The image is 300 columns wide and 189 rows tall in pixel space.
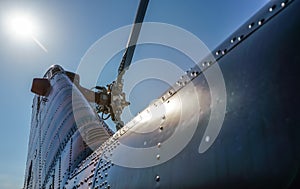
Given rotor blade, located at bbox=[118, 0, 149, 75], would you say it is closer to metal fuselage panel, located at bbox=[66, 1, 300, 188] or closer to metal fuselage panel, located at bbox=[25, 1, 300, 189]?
metal fuselage panel, located at bbox=[25, 1, 300, 189]

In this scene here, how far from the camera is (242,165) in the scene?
1.30m

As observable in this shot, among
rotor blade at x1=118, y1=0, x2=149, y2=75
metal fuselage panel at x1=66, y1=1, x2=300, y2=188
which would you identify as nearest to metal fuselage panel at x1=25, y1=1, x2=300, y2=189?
metal fuselage panel at x1=66, y1=1, x2=300, y2=188

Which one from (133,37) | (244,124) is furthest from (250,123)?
(133,37)

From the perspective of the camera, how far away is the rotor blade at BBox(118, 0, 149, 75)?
7.93 metres

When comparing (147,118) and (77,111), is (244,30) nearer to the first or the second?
(147,118)

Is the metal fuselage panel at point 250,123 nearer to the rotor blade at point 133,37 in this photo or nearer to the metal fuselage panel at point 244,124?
the metal fuselage panel at point 244,124

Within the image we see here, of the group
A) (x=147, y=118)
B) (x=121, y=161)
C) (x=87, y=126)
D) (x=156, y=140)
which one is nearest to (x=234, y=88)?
(x=156, y=140)

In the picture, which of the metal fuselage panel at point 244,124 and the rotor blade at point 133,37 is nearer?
the metal fuselage panel at point 244,124

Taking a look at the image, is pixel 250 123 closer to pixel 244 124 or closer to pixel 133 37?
pixel 244 124

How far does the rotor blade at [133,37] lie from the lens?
7929 mm

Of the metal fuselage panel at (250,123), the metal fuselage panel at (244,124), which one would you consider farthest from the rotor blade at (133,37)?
the metal fuselage panel at (250,123)

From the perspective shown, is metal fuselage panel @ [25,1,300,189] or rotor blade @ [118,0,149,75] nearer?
metal fuselage panel @ [25,1,300,189]

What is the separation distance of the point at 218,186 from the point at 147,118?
3.54 ft

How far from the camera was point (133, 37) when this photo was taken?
29.7 ft
